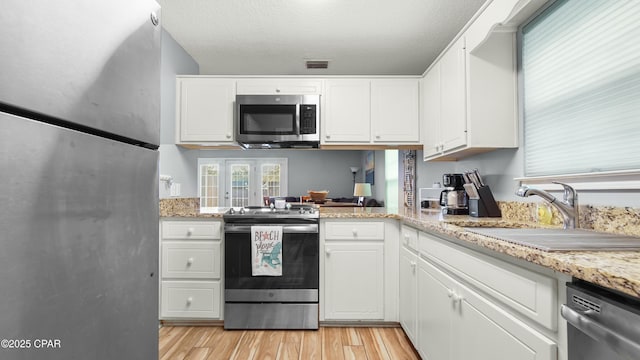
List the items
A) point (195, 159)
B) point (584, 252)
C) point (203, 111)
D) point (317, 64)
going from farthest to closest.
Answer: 1. point (317, 64)
2. point (195, 159)
3. point (203, 111)
4. point (584, 252)

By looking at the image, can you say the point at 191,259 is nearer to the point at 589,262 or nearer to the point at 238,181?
the point at 589,262

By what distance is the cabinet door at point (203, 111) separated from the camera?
2779 millimetres

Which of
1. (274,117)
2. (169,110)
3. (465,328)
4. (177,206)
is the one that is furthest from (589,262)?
(169,110)

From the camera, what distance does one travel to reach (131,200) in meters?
0.71

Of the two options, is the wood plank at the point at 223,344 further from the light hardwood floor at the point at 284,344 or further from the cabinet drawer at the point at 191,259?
the cabinet drawer at the point at 191,259

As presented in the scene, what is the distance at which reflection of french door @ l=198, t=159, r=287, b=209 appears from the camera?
25.2 feet

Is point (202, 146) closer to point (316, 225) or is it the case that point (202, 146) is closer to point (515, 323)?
point (316, 225)

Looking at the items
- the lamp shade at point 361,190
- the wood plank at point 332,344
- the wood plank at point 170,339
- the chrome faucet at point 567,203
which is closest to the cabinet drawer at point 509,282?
the chrome faucet at point 567,203

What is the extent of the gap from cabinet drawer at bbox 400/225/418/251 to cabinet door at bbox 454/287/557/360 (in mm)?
643

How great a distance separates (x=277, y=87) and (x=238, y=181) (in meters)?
5.33

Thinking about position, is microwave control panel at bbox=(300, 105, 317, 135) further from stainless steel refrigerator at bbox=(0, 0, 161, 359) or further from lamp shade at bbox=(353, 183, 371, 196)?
stainless steel refrigerator at bbox=(0, 0, 161, 359)

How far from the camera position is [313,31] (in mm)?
2660

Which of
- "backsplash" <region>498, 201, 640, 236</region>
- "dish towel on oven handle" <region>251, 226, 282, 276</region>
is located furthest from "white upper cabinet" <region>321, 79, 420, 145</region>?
"backsplash" <region>498, 201, 640, 236</region>

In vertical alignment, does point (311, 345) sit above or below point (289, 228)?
below
